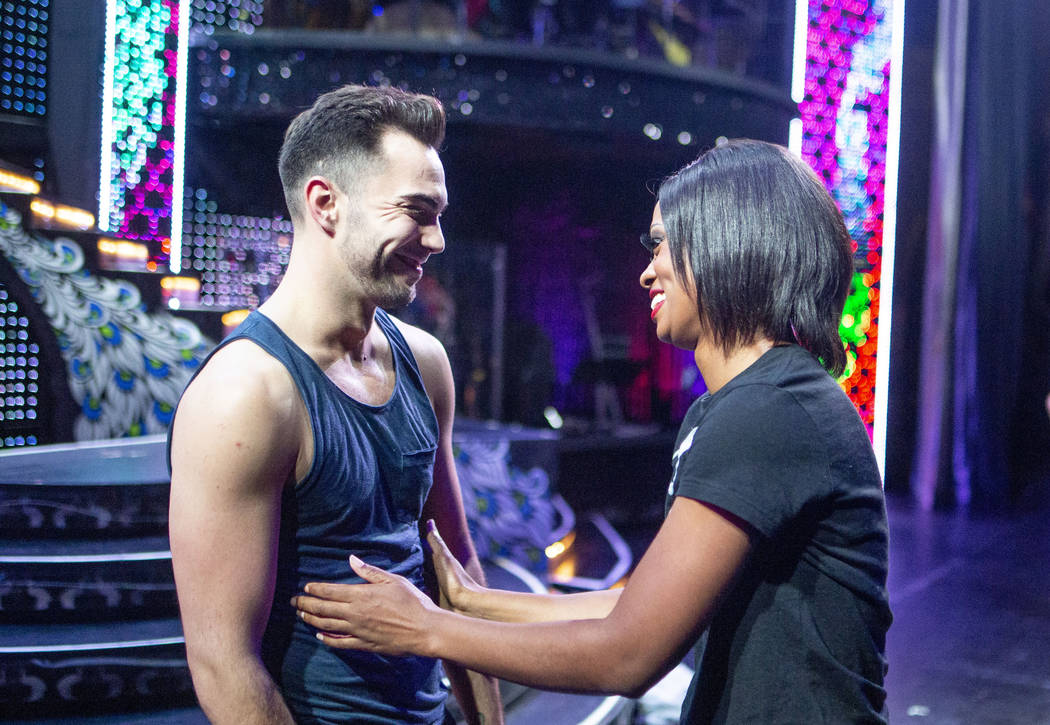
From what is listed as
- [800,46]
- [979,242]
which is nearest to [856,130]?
[800,46]

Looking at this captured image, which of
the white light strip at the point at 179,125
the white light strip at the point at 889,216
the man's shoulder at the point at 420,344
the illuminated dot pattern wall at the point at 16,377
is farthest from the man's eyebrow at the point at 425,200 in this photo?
the white light strip at the point at 889,216

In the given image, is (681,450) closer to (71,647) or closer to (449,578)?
(449,578)

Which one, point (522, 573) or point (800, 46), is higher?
point (800, 46)

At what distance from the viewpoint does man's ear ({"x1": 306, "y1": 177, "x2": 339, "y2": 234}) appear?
58.2 inches

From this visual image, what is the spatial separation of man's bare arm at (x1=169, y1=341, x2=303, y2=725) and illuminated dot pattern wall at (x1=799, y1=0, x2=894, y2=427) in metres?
7.87

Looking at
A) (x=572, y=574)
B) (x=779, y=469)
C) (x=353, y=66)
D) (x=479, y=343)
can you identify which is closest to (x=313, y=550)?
(x=779, y=469)

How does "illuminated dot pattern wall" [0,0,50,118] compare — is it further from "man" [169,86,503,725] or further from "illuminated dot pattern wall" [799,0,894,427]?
"illuminated dot pattern wall" [799,0,894,427]

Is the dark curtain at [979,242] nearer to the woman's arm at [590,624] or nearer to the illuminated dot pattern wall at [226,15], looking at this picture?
the illuminated dot pattern wall at [226,15]

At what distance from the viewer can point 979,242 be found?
8.38 metres

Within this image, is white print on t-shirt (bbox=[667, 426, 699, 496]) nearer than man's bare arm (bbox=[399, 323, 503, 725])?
Yes

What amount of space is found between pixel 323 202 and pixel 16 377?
2.91 meters

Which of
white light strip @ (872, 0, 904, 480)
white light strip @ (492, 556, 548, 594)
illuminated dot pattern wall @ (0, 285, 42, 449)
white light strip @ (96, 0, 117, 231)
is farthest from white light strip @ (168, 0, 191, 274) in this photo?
white light strip @ (872, 0, 904, 480)

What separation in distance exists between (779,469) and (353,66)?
5.82 metres

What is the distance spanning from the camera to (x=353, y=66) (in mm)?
6227
